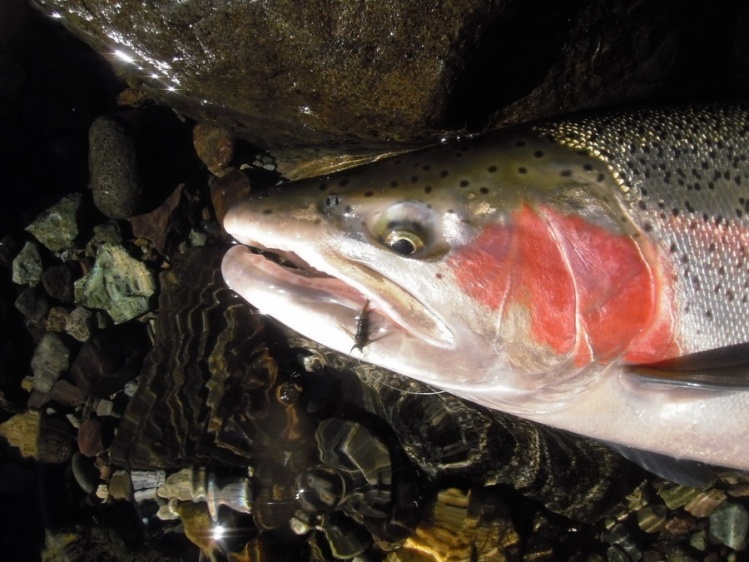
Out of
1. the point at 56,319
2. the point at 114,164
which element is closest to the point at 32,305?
the point at 56,319

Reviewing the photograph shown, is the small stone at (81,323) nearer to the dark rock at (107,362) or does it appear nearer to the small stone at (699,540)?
the dark rock at (107,362)

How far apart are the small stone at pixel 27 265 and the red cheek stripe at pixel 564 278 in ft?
10.2

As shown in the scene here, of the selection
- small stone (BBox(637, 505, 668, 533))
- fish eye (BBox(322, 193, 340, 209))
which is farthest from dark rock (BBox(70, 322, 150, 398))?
small stone (BBox(637, 505, 668, 533))

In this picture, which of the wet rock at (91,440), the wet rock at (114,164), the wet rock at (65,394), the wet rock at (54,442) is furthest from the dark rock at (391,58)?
the wet rock at (54,442)

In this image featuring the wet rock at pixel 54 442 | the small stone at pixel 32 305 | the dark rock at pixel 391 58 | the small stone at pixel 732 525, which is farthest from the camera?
the small stone at pixel 32 305

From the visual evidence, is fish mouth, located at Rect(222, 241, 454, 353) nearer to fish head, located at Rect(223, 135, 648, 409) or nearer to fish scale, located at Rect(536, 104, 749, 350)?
fish head, located at Rect(223, 135, 648, 409)

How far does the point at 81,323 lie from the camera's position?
11.8 feet

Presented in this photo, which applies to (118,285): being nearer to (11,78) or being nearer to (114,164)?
(114,164)

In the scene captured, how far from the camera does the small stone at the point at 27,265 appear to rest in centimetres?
366

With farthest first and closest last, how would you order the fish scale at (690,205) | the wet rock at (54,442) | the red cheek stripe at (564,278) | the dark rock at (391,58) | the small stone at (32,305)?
the small stone at (32,305)
the wet rock at (54,442)
the dark rock at (391,58)
the fish scale at (690,205)
the red cheek stripe at (564,278)

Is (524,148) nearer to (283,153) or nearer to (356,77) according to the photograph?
(356,77)

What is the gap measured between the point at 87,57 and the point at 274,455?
2.93 metres

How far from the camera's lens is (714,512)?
3479 millimetres

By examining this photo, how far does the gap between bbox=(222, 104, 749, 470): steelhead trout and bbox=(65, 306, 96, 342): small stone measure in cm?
187
